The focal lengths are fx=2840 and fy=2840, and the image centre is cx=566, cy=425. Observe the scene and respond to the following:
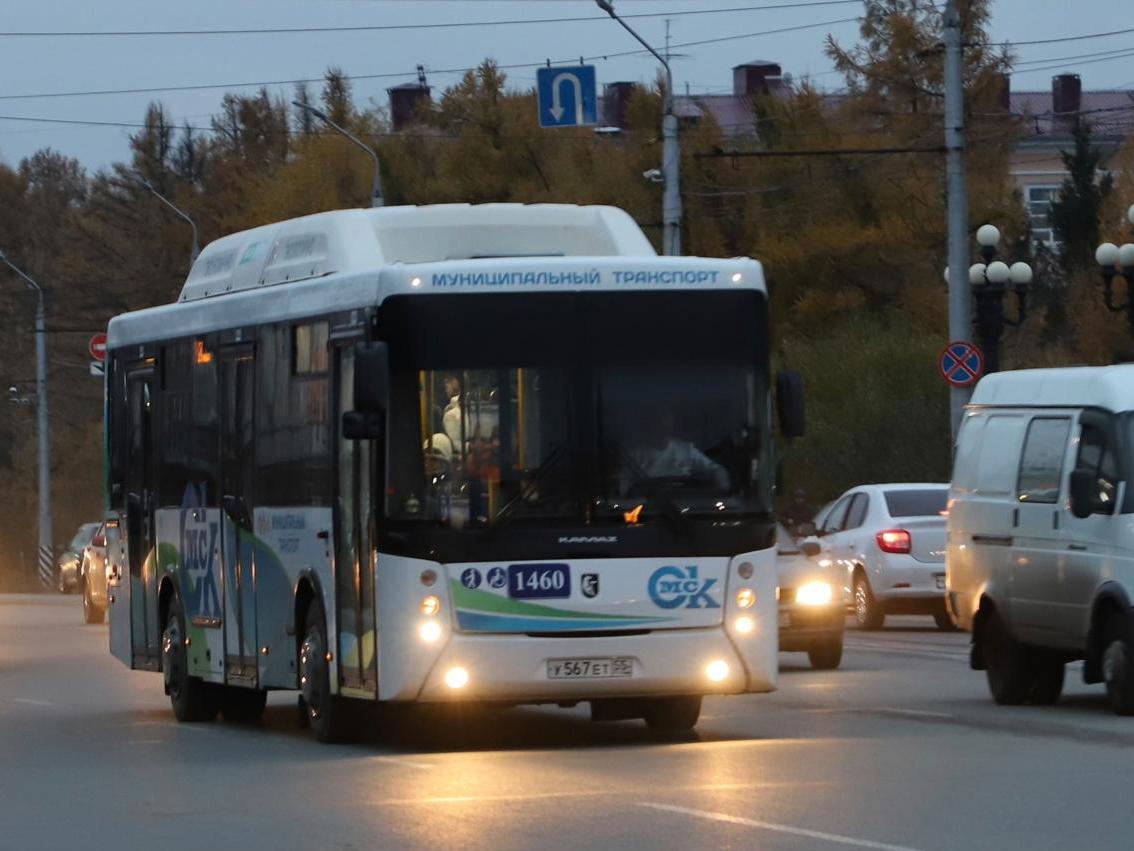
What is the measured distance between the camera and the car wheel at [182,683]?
62.4 ft

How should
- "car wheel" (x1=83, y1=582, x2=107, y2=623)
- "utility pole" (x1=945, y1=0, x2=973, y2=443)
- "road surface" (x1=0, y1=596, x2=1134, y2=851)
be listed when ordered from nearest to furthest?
"road surface" (x1=0, y1=596, x2=1134, y2=851) → "utility pole" (x1=945, y1=0, x2=973, y2=443) → "car wheel" (x1=83, y1=582, x2=107, y2=623)

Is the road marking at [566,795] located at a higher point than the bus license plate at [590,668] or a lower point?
lower

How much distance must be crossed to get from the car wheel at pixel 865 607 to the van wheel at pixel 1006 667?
12055 millimetres

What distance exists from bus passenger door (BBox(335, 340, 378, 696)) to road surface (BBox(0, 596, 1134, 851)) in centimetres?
50

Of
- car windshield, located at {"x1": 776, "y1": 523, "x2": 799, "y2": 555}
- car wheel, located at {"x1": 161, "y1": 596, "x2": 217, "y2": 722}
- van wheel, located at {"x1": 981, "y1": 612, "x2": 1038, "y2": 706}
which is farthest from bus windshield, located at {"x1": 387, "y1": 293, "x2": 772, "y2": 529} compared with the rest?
car windshield, located at {"x1": 776, "y1": 523, "x2": 799, "y2": 555}

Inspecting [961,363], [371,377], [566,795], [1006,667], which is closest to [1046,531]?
[1006,667]

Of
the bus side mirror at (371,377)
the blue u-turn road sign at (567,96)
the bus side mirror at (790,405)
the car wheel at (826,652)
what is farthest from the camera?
the blue u-turn road sign at (567,96)

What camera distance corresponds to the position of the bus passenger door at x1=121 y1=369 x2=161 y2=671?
1981 cm

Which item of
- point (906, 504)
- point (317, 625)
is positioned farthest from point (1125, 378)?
point (906, 504)

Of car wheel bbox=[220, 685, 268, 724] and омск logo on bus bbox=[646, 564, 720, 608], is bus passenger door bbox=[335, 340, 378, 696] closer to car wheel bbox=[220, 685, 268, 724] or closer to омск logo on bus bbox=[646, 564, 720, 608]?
омск logo on bus bbox=[646, 564, 720, 608]

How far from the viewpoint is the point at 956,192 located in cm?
3403

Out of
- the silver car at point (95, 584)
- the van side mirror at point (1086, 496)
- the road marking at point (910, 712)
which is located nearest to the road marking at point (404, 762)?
the road marking at point (910, 712)

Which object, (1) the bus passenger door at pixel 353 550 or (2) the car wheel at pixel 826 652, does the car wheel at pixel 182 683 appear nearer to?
(1) the bus passenger door at pixel 353 550

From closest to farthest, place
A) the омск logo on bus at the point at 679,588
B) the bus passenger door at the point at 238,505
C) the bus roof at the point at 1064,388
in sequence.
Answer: the омск logo on bus at the point at 679,588 < the bus roof at the point at 1064,388 < the bus passenger door at the point at 238,505
